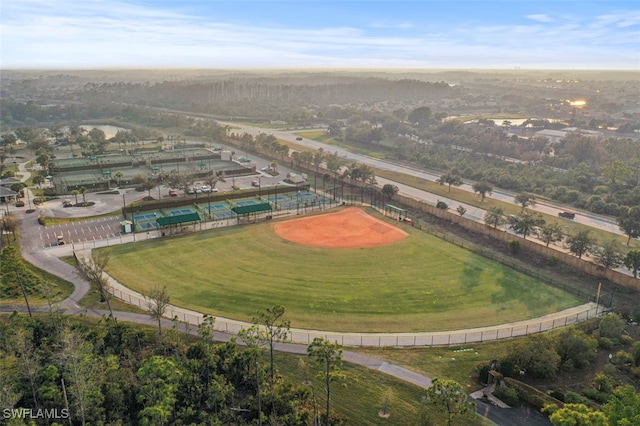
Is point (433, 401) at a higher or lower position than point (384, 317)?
higher

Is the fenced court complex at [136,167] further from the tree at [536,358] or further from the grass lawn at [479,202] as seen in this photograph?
the tree at [536,358]

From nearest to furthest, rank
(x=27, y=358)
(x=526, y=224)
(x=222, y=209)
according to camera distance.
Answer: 1. (x=27, y=358)
2. (x=526, y=224)
3. (x=222, y=209)

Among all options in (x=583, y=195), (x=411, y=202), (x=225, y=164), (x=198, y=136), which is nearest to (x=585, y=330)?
(x=411, y=202)

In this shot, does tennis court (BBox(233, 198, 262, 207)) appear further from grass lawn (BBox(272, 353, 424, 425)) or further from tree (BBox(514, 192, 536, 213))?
grass lawn (BBox(272, 353, 424, 425))

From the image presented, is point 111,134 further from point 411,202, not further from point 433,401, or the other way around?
point 433,401

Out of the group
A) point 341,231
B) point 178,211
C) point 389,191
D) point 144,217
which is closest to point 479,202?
point 389,191

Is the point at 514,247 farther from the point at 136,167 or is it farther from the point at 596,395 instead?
the point at 136,167

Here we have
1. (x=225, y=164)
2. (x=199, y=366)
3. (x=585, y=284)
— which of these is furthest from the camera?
(x=225, y=164)
